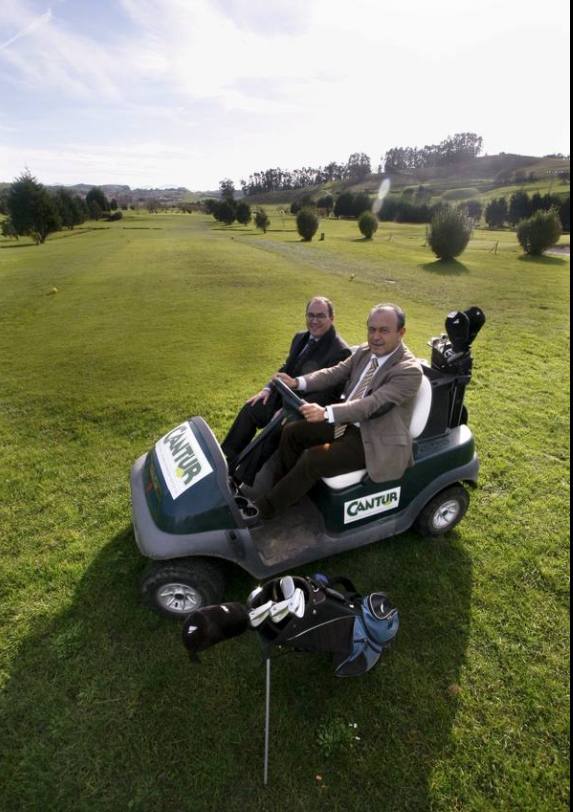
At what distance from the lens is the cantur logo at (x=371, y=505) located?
355 centimetres

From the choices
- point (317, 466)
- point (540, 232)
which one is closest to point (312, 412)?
point (317, 466)

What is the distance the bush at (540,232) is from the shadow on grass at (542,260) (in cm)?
61

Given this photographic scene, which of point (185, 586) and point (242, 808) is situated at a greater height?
point (185, 586)

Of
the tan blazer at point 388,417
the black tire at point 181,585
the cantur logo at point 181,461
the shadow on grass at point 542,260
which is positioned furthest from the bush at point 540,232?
the black tire at point 181,585

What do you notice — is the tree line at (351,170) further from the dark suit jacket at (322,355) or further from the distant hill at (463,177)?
the dark suit jacket at (322,355)

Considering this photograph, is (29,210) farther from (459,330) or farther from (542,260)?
(459,330)

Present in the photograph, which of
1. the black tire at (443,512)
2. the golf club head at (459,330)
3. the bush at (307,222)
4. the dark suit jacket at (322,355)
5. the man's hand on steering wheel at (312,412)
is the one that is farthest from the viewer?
the bush at (307,222)

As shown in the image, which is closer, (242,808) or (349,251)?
(242,808)

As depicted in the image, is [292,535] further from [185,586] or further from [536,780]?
[536,780]

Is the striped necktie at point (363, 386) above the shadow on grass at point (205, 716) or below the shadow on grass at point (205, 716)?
Answer: above

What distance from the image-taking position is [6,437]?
6.35 metres

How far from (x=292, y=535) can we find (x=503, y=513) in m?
2.62

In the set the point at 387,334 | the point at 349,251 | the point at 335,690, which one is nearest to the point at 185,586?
the point at 335,690

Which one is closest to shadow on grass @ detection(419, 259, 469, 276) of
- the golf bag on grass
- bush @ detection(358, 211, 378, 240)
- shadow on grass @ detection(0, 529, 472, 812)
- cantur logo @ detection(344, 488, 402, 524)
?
bush @ detection(358, 211, 378, 240)
